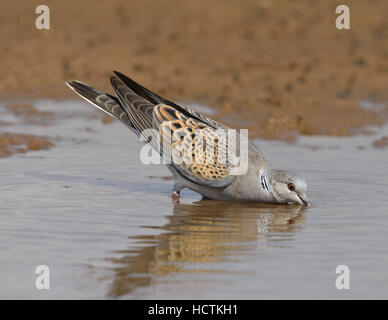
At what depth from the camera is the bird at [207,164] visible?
8.20 m

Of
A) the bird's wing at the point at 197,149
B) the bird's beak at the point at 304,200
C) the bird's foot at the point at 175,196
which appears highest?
the bird's wing at the point at 197,149

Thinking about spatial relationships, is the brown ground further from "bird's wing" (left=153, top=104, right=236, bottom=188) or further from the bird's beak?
the bird's beak

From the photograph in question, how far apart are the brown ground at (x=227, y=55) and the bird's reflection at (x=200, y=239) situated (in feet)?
13.7

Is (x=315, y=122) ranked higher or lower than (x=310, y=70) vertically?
lower

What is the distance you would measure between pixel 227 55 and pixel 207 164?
929 centimetres

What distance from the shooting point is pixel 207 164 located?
8.20 m

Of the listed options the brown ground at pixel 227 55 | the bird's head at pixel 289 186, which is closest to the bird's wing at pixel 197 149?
the bird's head at pixel 289 186

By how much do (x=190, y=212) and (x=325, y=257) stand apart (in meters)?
1.93

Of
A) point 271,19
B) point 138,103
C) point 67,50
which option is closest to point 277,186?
point 138,103

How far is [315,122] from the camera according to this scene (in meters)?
13.1

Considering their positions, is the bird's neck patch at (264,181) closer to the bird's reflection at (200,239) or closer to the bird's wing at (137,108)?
the bird's reflection at (200,239)

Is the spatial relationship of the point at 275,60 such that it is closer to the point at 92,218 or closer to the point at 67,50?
the point at 67,50
